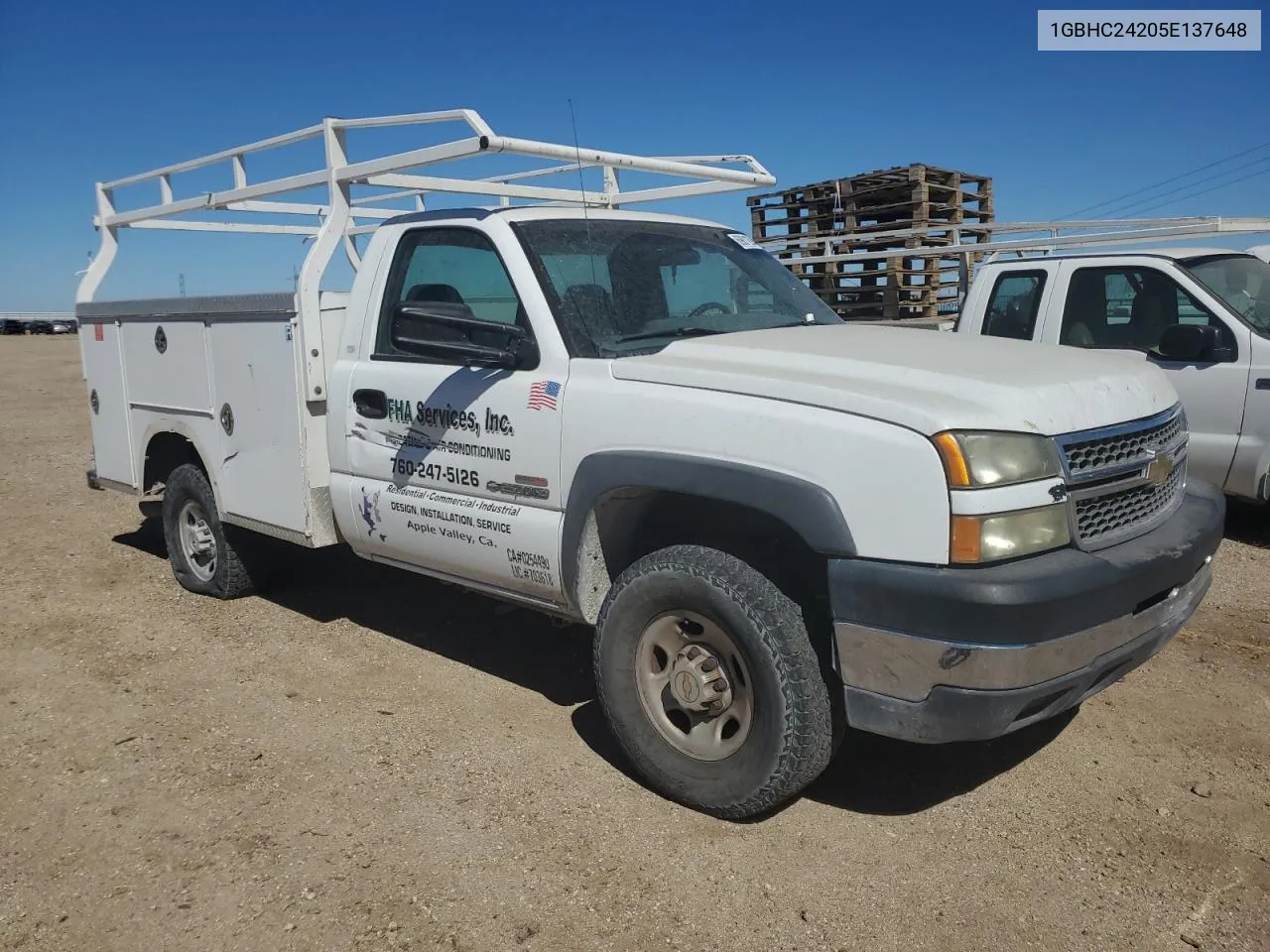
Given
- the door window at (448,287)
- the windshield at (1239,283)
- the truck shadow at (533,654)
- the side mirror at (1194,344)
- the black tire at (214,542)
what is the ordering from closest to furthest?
1. the truck shadow at (533,654)
2. the door window at (448,287)
3. the black tire at (214,542)
4. the side mirror at (1194,344)
5. the windshield at (1239,283)

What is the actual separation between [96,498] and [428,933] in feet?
25.8

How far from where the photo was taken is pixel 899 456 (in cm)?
290

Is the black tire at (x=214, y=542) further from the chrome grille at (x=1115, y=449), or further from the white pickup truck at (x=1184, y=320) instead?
the white pickup truck at (x=1184, y=320)

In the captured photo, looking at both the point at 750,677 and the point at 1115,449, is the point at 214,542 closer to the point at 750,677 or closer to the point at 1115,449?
the point at 750,677

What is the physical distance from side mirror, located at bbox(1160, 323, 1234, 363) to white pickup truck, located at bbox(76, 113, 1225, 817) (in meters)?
2.72

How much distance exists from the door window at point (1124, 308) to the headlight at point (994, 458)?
456 centimetres

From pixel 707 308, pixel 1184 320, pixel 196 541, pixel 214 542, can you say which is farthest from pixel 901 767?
pixel 1184 320

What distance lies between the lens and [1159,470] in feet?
11.3

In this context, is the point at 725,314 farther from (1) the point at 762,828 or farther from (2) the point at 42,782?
(2) the point at 42,782

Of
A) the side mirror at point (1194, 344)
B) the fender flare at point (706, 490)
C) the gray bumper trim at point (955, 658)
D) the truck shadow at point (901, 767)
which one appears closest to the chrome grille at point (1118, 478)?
the gray bumper trim at point (955, 658)

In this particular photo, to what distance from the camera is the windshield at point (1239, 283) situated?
671cm

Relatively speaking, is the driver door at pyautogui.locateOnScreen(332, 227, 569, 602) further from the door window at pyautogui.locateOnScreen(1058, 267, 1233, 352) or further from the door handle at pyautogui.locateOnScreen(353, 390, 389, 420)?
the door window at pyautogui.locateOnScreen(1058, 267, 1233, 352)

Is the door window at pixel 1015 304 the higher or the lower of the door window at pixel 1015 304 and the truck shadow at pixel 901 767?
the higher

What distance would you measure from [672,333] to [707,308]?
1.21 feet
